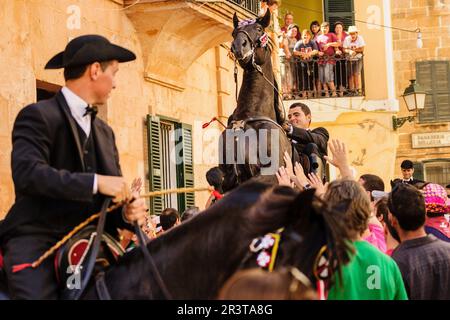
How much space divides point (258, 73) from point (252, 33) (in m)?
0.47

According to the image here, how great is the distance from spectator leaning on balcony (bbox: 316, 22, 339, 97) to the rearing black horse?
1563cm

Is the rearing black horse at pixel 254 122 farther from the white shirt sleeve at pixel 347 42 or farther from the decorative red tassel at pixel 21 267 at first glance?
the white shirt sleeve at pixel 347 42

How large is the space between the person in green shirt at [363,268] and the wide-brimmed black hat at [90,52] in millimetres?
1383

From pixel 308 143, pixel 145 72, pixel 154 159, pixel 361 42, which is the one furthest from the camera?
pixel 361 42

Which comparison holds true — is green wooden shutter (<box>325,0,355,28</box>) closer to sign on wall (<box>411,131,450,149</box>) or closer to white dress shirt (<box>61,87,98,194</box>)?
sign on wall (<box>411,131,450,149</box>)

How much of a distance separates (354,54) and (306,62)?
137 cm

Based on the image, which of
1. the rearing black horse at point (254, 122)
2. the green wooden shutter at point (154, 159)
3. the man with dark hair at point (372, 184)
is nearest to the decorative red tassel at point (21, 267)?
the rearing black horse at point (254, 122)

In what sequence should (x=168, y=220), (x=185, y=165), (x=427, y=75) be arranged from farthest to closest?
(x=427, y=75) → (x=185, y=165) → (x=168, y=220)

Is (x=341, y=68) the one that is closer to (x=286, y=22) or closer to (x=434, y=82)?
(x=286, y=22)

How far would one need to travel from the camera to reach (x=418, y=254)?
682 cm

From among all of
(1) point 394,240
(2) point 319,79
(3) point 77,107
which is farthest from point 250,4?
(3) point 77,107

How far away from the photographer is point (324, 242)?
4.58 metres

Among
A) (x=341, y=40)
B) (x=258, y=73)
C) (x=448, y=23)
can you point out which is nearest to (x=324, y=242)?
(x=258, y=73)
